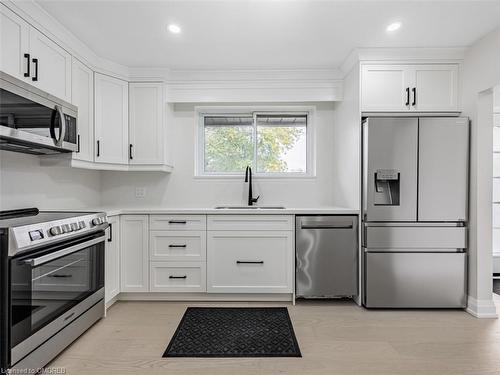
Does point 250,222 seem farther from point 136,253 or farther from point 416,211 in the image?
point 416,211

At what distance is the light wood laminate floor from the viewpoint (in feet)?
6.23

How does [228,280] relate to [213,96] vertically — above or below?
below

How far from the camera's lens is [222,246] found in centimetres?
298

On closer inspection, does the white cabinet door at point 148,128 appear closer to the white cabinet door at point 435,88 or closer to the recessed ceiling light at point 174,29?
the recessed ceiling light at point 174,29

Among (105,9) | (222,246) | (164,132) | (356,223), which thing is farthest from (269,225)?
(105,9)

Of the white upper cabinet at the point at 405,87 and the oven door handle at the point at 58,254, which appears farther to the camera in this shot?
the white upper cabinet at the point at 405,87

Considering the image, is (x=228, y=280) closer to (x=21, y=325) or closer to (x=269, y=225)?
(x=269, y=225)

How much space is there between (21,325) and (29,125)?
125cm

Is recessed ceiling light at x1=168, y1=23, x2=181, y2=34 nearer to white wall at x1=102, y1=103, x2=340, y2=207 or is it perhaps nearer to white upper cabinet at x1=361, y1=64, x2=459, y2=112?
white wall at x1=102, y1=103, x2=340, y2=207

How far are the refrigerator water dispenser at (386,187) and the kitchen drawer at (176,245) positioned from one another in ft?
5.52

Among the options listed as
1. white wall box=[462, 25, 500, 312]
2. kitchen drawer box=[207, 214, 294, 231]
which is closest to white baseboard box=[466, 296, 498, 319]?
white wall box=[462, 25, 500, 312]

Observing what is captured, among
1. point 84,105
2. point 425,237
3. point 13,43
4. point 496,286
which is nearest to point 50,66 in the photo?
point 13,43

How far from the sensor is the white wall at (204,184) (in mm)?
3596

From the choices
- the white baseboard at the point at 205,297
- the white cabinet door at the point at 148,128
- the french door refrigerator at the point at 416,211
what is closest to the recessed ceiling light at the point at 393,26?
the french door refrigerator at the point at 416,211
